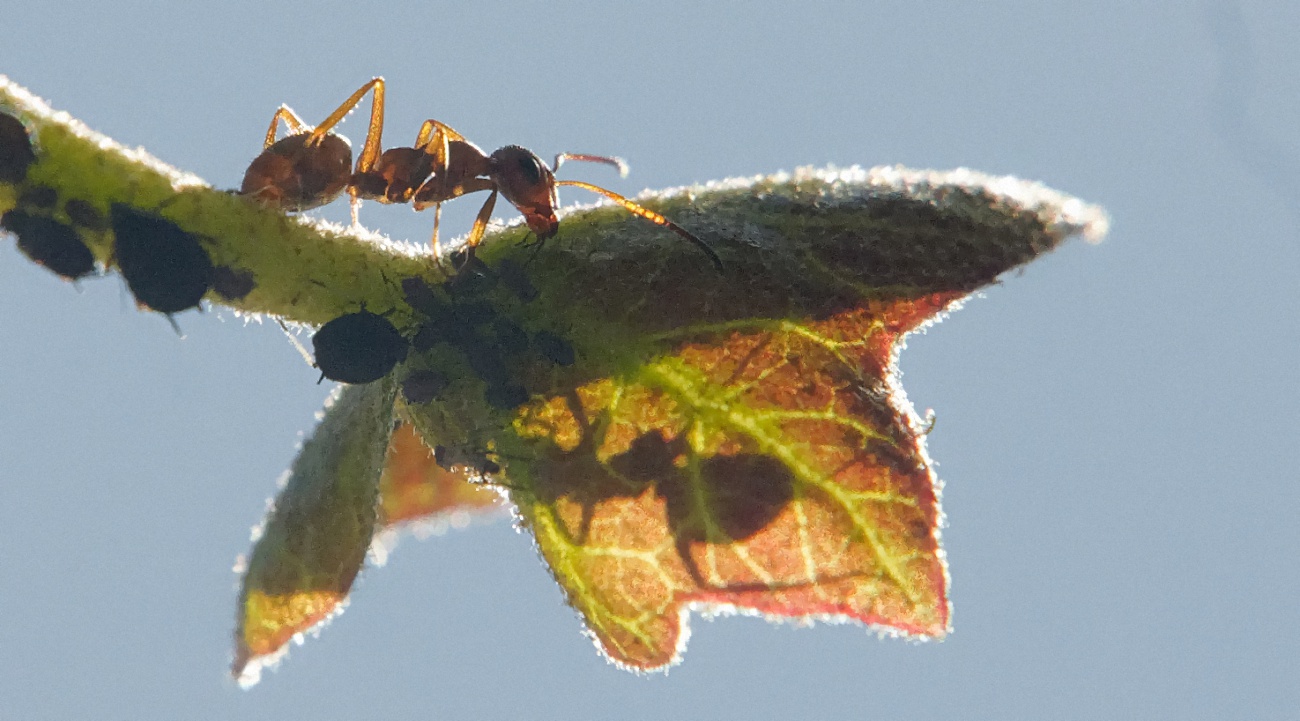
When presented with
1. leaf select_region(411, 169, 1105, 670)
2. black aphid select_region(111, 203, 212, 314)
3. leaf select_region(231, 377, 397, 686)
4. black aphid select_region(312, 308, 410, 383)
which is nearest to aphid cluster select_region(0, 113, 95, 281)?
black aphid select_region(111, 203, 212, 314)

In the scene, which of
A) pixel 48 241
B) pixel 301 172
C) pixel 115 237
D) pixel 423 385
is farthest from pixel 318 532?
pixel 301 172

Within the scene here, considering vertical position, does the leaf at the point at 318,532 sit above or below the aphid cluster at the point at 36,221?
below

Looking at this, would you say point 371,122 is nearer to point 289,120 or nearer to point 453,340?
point 289,120

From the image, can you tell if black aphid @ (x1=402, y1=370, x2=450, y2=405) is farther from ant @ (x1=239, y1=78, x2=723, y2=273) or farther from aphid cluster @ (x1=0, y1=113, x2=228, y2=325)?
ant @ (x1=239, y1=78, x2=723, y2=273)

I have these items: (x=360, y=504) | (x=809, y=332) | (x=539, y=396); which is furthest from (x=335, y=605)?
(x=809, y=332)

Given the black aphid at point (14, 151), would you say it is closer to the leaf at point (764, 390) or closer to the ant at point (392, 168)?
the ant at point (392, 168)

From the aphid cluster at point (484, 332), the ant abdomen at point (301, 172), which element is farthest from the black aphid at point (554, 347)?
the ant abdomen at point (301, 172)

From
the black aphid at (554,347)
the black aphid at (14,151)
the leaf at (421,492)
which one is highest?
the black aphid at (14,151)
